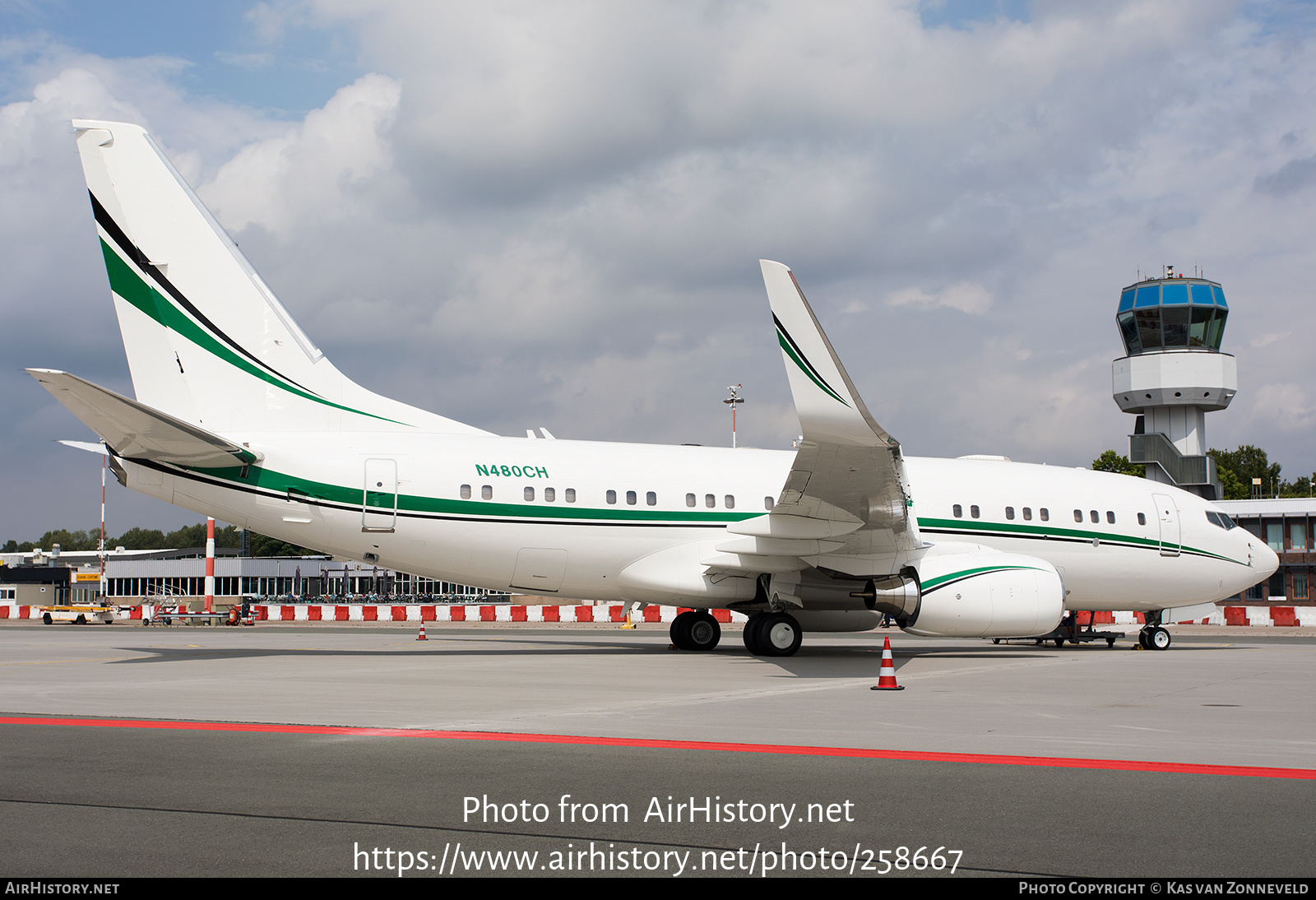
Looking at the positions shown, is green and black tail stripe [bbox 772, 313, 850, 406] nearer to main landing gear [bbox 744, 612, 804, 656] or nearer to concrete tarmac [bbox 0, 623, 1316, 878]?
concrete tarmac [bbox 0, 623, 1316, 878]

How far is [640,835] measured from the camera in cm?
495

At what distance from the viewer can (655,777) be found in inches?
252

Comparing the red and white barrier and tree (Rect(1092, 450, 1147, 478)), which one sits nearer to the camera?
the red and white barrier

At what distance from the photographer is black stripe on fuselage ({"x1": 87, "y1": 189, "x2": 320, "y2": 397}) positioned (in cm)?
1567

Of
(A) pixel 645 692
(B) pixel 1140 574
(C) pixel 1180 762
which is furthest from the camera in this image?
(B) pixel 1140 574

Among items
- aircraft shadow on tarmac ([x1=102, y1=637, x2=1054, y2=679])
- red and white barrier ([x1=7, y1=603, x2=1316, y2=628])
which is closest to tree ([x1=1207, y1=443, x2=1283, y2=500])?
red and white barrier ([x1=7, y1=603, x2=1316, y2=628])

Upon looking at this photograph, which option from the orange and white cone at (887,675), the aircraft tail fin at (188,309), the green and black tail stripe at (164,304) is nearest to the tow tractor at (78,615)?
the aircraft tail fin at (188,309)

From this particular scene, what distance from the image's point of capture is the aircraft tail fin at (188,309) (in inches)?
619

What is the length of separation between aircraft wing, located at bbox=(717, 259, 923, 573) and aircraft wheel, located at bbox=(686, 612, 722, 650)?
2.80 m

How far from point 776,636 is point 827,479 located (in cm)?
368

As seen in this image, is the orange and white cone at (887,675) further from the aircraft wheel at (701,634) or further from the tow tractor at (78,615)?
the tow tractor at (78,615)

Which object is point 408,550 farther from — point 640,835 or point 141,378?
point 640,835

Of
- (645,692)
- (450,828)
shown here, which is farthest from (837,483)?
(450,828)

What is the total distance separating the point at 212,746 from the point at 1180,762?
7.16 m
